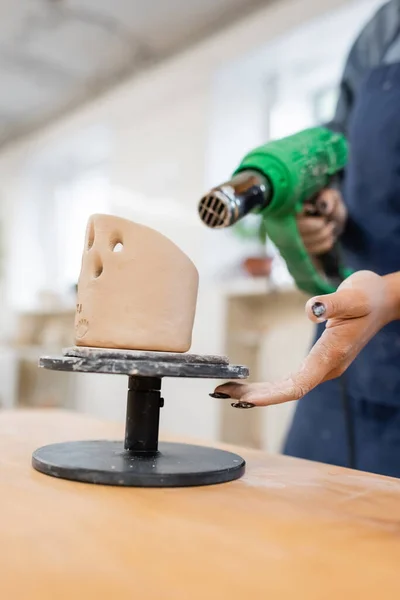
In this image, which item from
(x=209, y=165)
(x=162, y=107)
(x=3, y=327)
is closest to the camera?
(x=209, y=165)

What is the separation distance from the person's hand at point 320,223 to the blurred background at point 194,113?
1.25 meters

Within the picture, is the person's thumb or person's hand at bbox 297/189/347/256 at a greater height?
person's hand at bbox 297/189/347/256

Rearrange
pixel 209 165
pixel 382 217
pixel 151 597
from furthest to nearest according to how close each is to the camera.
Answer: pixel 209 165 < pixel 382 217 < pixel 151 597

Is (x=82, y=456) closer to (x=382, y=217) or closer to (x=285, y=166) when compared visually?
(x=285, y=166)

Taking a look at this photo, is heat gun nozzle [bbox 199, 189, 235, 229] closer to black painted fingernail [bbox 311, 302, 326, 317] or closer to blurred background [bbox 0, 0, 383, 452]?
black painted fingernail [bbox 311, 302, 326, 317]

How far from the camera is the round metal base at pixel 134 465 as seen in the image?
0.47 m

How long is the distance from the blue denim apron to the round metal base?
343mm

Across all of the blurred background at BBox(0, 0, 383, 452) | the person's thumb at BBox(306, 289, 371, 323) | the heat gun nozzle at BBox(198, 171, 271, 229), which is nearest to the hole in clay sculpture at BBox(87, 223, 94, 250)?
the heat gun nozzle at BBox(198, 171, 271, 229)

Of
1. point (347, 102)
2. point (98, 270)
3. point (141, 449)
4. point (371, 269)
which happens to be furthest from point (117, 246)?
point (347, 102)

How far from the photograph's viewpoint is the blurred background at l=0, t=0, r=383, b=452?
91.6 inches

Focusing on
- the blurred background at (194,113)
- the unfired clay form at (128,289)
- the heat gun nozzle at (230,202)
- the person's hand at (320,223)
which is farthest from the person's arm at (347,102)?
the blurred background at (194,113)

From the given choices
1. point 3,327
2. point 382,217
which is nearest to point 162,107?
point 3,327

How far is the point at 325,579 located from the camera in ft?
1.01

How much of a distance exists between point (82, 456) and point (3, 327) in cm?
380
